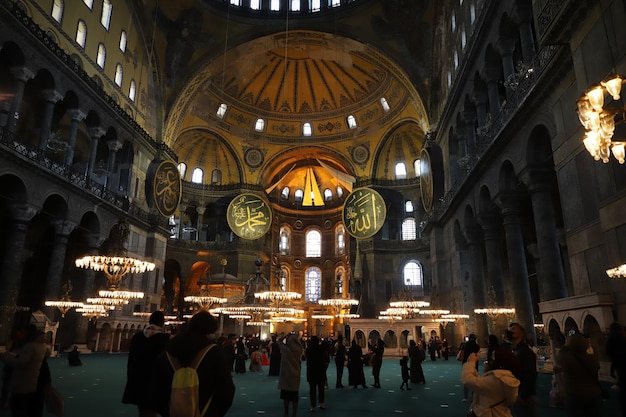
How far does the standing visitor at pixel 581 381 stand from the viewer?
10.6ft

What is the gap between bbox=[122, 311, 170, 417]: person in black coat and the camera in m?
3.23

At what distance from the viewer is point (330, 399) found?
6926mm

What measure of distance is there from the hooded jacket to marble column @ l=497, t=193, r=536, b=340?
8.99 meters

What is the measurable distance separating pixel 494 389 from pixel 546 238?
7.57 m

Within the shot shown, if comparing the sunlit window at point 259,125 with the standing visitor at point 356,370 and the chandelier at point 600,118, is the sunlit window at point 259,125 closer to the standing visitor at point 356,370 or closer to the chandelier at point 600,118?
the standing visitor at point 356,370

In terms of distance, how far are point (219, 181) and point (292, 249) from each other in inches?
336

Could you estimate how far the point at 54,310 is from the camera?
14.2m

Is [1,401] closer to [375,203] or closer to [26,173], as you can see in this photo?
[26,173]

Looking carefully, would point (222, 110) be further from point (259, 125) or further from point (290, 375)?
point (290, 375)

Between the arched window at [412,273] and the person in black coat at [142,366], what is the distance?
22.7 meters

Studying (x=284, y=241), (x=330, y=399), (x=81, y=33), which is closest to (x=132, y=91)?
(x=81, y=33)

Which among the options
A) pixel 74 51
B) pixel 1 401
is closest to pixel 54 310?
pixel 74 51


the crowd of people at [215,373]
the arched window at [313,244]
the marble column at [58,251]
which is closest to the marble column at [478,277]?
the crowd of people at [215,373]

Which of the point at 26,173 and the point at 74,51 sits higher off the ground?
the point at 74,51
